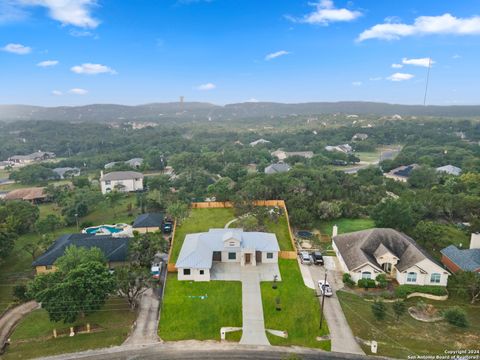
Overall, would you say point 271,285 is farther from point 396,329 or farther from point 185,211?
point 185,211

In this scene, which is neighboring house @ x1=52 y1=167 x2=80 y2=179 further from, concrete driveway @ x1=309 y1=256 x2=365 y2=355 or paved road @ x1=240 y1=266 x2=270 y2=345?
concrete driveway @ x1=309 y1=256 x2=365 y2=355

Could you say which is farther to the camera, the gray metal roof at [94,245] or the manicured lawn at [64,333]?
the gray metal roof at [94,245]

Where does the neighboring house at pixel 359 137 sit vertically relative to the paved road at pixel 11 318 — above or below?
above

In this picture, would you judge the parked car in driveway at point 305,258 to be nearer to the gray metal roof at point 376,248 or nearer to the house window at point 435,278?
the gray metal roof at point 376,248

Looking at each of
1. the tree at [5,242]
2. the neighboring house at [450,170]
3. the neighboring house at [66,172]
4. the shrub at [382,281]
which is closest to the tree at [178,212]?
the tree at [5,242]

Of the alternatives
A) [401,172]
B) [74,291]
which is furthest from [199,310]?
[401,172]
